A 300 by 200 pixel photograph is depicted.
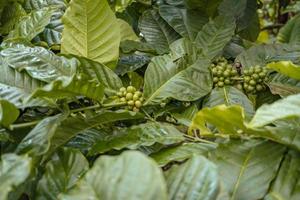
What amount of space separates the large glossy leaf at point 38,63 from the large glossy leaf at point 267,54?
0.40 metres

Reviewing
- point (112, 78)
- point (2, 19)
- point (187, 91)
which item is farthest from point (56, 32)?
point (187, 91)

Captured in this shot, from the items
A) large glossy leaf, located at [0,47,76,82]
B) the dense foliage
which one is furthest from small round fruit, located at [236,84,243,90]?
large glossy leaf, located at [0,47,76,82]

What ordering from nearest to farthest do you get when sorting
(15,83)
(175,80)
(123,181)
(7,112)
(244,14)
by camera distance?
(123,181), (7,112), (15,83), (175,80), (244,14)

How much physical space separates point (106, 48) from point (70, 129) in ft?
0.70

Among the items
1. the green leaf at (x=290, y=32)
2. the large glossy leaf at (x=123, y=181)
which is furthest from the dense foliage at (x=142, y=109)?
the green leaf at (x=290, y=32)

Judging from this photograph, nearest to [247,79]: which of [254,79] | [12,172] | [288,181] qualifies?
[254,79]

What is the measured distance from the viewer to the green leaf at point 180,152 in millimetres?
712

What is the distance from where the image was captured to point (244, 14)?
1.34 metres

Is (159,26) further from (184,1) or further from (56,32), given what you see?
(56,32)

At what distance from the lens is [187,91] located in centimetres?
90

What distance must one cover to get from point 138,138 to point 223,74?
316 mm

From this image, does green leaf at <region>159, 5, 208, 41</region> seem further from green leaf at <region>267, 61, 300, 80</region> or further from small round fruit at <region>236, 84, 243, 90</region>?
green leaf at <region>267, 61, 300, 80</region>

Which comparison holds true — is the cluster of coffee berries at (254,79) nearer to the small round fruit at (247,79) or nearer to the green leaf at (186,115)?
the small round fruit at (247,79)

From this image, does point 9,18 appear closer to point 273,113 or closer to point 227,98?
point 227,98
